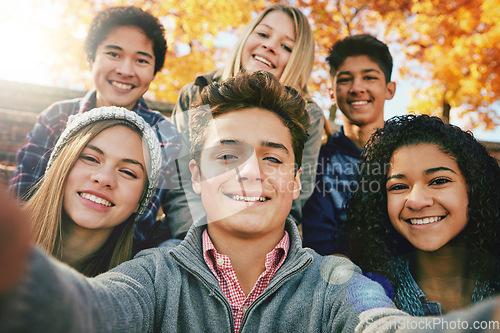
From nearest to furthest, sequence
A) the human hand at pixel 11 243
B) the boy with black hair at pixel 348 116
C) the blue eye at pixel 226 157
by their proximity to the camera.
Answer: the human hand at pixel 11 243
the blue eye at pixel 226 157
the boy with black hair at pixel 348 116

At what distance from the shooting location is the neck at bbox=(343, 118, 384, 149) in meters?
4.08

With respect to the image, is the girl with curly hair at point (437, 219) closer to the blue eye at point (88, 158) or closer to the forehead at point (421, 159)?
the forehead at point (421, 159)

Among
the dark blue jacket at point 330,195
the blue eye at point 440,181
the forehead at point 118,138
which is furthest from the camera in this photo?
the dark blue jacket at point 330,195

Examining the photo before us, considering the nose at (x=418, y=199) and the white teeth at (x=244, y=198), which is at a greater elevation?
the nose at (x=418, y=199)

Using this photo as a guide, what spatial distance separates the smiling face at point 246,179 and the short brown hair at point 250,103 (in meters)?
0.15

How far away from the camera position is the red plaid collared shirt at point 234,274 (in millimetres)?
2037

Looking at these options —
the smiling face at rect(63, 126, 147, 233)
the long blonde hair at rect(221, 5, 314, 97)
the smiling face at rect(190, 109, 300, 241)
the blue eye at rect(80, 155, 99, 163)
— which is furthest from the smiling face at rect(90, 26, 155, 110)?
the smiling face at rect(190, 109, 300, 241)

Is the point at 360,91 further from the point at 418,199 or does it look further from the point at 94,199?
the point at 94,199

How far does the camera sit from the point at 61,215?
2502 mm

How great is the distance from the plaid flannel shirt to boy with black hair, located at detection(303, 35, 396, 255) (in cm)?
135

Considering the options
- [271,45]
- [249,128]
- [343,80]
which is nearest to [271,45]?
[271,45]

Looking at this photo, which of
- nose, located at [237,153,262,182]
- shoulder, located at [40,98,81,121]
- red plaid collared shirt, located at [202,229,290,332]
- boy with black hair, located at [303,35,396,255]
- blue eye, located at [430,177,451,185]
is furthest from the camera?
shoulder, located at [40,98,81,121]

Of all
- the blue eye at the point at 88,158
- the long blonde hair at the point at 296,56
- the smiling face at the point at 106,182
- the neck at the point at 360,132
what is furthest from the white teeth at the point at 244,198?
the neck at the point at 360,132

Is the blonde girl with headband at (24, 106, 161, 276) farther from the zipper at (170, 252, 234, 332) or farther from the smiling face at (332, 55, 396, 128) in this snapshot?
the smiling face at (332, 55, 396, 128)
